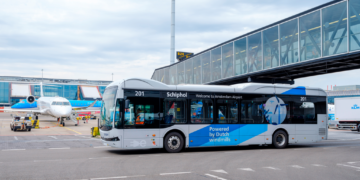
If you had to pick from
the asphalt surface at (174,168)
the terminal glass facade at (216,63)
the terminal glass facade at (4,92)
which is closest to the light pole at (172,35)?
the terminal glass facade at (216,63)

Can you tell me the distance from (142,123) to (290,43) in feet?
41.0

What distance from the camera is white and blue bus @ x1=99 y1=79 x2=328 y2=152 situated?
13.0 m

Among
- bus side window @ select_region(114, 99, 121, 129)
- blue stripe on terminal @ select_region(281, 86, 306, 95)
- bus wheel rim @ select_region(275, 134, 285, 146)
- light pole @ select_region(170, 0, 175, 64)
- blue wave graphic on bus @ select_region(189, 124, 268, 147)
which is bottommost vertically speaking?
bus wheel rim @ select_region(275, 134, 285, 146)

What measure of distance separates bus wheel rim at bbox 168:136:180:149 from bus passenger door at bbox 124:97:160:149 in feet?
1.94

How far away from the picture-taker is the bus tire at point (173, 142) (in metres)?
13.7

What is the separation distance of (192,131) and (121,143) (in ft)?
10.8

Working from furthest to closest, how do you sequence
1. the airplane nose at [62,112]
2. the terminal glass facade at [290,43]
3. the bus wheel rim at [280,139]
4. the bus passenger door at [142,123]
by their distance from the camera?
the airplane nose at [62,112] → the terminal glass facade at [290,43] → the bus wheel rim at [280,139] → the bus passenger door at [142,123]

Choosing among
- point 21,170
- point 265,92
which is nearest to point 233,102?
point 265,92

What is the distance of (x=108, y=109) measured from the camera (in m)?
13.3

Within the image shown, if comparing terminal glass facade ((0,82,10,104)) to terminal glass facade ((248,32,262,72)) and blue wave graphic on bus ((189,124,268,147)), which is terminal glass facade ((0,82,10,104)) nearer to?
terminal glass facade ((248,32,262,72))

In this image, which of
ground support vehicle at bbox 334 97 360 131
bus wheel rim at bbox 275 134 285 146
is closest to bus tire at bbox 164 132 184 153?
bus wheel rim at bbox 275 134 285 146

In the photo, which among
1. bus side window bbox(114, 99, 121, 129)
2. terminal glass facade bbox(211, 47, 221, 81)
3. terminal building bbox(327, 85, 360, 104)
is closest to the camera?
bus side window bbox(114, 99, 121, 129)

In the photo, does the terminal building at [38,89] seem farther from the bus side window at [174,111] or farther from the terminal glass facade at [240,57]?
the bus side window at [174,111]

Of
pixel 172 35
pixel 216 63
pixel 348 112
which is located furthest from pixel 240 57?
pixel 172 35
